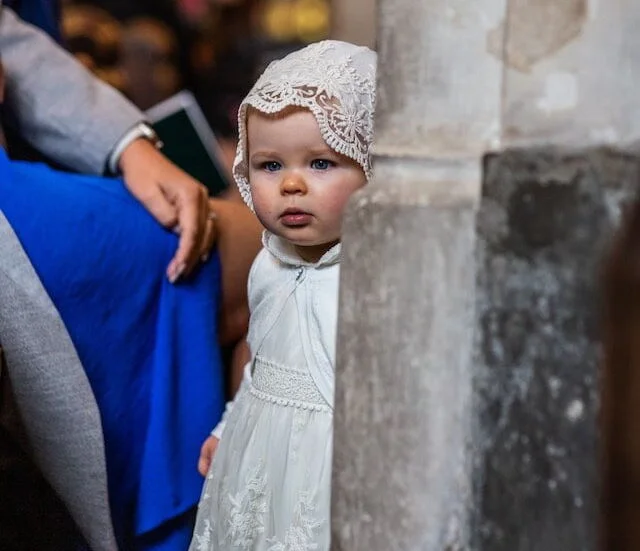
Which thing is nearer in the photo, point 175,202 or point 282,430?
point 282,430

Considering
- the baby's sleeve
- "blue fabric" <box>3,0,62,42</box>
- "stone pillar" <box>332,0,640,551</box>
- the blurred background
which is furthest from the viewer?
the blurred background

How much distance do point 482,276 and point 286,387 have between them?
314mm

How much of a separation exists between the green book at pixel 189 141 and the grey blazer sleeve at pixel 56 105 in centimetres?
8

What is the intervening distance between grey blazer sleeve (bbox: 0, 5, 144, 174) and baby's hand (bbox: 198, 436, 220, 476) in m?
0.37

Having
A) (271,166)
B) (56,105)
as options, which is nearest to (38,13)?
(56,105)

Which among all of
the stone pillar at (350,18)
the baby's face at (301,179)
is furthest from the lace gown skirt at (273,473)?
the stone pillar at (350,18)

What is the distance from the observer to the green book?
4.50 feet

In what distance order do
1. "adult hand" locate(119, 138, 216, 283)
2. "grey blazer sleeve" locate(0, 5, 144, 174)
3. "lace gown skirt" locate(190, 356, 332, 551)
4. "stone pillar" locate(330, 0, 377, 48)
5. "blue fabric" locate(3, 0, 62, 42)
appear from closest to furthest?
"lace gown skirt" locate(190, 356, 332, 551) → "adult hand" locate(119, 138, 216, 283) → "grey blazer sleeve" locate(0, 5, 144, 174) → "blue fabric" locate(3, 0, 62, 42) → "stone pillar" locate(330, 0, 377, 48)

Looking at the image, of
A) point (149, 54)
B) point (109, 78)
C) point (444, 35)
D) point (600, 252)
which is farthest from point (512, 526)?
point (149, 54)

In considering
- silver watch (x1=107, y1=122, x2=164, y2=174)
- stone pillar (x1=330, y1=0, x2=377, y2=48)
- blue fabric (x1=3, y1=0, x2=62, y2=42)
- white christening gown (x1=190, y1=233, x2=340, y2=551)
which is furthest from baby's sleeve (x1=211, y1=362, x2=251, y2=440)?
stone pillar (x1=330, y1=0, x2=377, y2=48)

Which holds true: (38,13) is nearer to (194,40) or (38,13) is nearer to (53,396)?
(53,396)

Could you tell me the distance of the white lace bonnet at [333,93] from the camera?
0.92 metres

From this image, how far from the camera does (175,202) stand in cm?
120

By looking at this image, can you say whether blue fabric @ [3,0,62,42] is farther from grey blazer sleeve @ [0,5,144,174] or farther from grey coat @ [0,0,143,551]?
grey coat @ [0,0,143,551]
